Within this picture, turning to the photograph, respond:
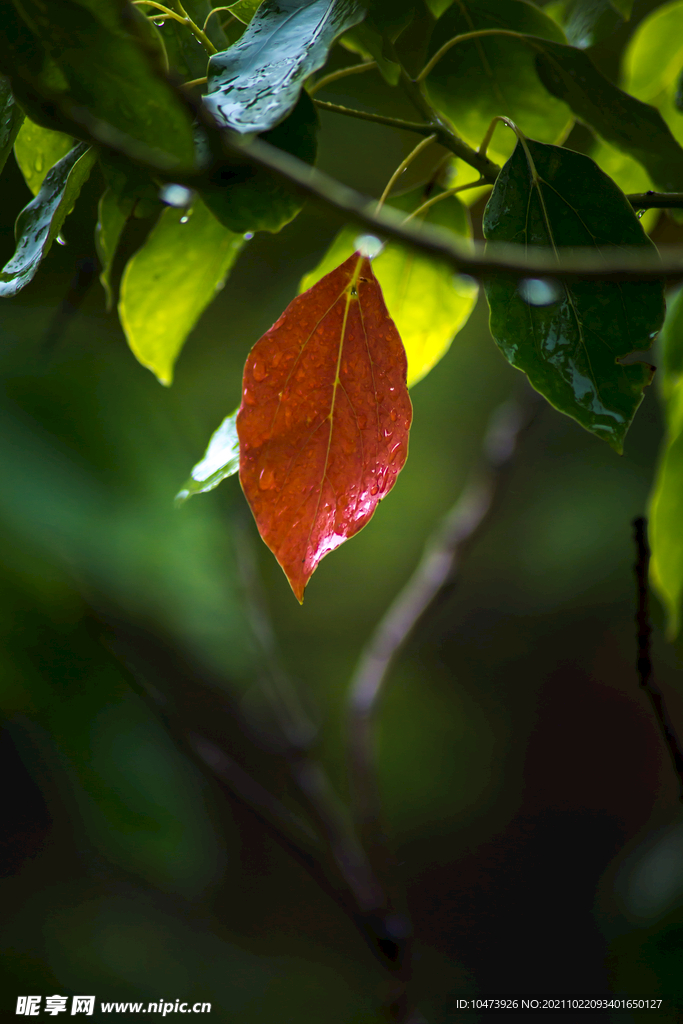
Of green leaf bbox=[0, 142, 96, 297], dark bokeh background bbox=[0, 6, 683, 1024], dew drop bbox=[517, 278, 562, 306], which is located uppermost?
green leaf bbox=[0, 142, 96, 297]

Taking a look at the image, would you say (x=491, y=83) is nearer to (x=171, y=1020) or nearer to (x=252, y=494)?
(x=252, y=494)

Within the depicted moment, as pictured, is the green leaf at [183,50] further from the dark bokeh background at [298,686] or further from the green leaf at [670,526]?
the green leaf at [670,526]

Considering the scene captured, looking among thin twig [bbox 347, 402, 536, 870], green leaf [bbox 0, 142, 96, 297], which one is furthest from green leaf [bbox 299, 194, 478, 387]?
thin twig [bbox 347, 402, 536, 870]

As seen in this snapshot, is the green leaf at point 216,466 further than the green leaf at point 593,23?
No

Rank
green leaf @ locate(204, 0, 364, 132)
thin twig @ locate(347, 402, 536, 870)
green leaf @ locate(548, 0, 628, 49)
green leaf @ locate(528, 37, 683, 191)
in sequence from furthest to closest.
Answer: thin twig @ locate(347, 402, 536, 870)
green leaf @ locate(548, 0, 628, 49)
green leaf @ locate(528, 37, 683, 191)
green leaf @ locate(204, 0, 364, 132)

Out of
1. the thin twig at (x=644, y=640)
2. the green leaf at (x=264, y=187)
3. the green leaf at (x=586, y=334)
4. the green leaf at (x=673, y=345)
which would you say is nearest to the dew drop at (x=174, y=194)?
the green leaf at (x=264, y=187)

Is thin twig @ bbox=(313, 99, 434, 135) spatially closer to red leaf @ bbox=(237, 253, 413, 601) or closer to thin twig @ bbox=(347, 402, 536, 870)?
red leaf @ bbox=(237, 253, 413, 601)
